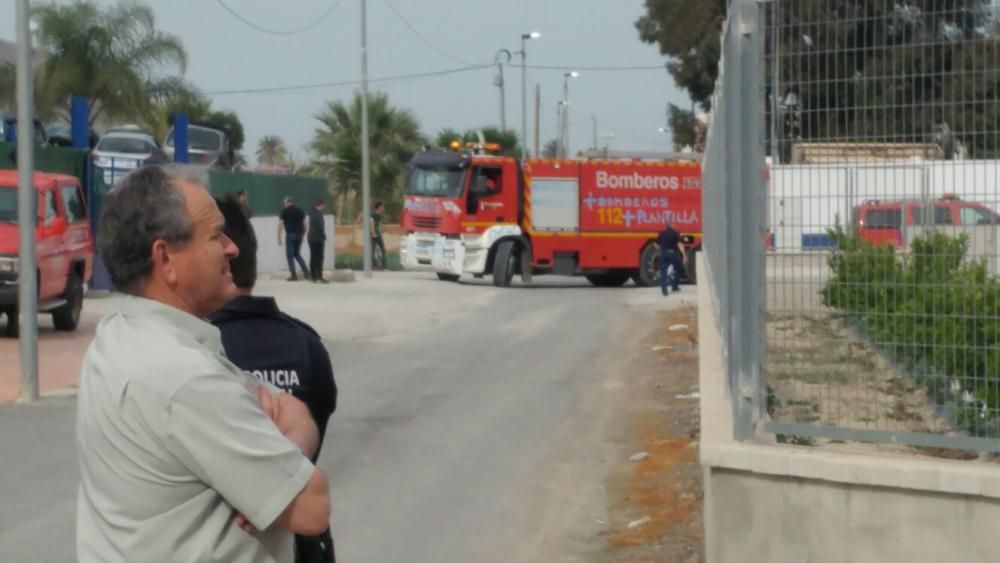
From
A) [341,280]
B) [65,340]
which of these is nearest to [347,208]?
[341,280]

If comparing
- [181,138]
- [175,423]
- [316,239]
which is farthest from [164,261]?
[316,239]

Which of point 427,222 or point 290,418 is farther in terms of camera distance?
point 427,222

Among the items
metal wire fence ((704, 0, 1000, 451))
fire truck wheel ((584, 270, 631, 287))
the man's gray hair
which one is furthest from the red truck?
fire truck wheel ((584, 270, 631, 287))

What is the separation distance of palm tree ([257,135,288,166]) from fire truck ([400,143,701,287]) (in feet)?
250

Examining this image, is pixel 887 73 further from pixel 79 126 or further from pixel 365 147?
pixel 365 147

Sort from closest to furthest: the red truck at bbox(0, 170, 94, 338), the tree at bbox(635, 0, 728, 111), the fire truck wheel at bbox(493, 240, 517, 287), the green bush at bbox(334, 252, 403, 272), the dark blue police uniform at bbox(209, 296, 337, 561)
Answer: the dark blue police uniform at bbox(209, 296, 337, 561)
the red truck at bbox(0, 170, 94, 338)
the fire truck wheel at bbox(493, 240, 517, 287)
the green bush at bbox(334, 252, 403, 272)
the tree at bbox(635, 0, 728, 111)

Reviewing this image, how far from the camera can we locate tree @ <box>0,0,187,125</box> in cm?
4788

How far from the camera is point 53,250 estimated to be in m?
18.7

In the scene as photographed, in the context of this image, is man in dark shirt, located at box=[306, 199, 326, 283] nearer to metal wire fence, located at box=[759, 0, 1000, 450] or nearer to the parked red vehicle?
metal wire fence, located at box=[759, 0, 1000, 450]

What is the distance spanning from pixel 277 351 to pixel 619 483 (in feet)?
21.6

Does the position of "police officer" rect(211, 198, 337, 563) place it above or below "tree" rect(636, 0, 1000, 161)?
below

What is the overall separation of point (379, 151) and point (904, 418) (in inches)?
2126

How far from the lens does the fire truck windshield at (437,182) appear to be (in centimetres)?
3453

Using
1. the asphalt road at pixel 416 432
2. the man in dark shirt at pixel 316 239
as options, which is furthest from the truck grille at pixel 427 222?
the asphalt road at pixel 416 432
